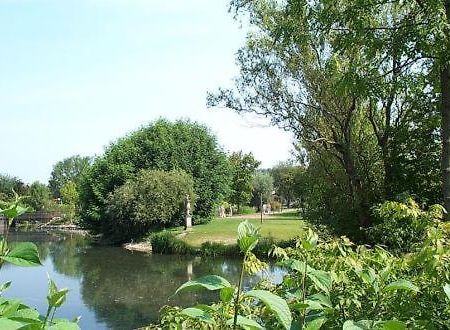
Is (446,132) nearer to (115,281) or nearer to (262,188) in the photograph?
(115,281)

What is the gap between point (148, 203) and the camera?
106 ft

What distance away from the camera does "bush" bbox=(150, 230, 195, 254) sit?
2607 cm

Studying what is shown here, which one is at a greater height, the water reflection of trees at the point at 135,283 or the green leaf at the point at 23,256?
the green leaf at the point at 23,256

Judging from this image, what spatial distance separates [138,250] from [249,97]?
44.2 ft

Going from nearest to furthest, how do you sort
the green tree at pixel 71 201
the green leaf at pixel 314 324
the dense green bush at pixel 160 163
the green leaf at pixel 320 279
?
the green leaf at pixel 314 324 < the green leaf at pixel 320 279 < the dense green bush at pixel 160 163 < the green tree at pixel 71 201

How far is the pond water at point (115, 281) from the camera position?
13617mm

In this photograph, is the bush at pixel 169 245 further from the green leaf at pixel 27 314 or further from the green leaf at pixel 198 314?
the green leaf at pixel 27 314

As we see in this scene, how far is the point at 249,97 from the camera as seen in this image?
1856 cm

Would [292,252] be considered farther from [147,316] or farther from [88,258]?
[88,258]

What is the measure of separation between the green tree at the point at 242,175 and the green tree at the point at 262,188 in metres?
8.92

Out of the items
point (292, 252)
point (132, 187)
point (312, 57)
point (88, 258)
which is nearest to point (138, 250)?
point (88, 258)

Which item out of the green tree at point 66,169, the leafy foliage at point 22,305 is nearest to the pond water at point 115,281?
the leafy foliage at point 22,305

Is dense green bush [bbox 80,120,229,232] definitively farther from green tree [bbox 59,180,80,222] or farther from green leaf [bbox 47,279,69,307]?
green leaf [bbox 47,279,69,307]

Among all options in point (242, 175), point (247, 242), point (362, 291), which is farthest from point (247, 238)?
point (242, 175)
